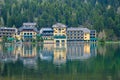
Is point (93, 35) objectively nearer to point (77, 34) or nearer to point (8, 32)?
point (77, 34)

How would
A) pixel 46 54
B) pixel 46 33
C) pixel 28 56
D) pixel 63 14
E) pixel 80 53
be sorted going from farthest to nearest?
pixel 63 14
pixel 46 33
pixel 80 53
pixel 46 54
pixel 28 56

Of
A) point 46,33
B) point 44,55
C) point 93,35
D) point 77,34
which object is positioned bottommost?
point 44,55

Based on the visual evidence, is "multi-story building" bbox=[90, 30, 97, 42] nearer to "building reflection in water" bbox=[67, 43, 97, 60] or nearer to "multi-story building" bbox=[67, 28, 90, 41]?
"multi-story building" bbox=[67, 28, 90, 41]

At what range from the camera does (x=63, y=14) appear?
99875 mm

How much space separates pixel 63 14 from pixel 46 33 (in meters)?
14.5

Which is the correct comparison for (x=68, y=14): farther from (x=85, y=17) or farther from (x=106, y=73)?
(x=106, y=73)

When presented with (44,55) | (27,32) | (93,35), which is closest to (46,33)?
(27,32)

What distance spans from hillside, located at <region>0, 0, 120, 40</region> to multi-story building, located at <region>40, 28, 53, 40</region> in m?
6.43

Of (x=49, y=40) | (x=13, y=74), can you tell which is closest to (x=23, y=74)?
(x=13, y=74)

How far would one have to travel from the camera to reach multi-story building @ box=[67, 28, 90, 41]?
89162mm

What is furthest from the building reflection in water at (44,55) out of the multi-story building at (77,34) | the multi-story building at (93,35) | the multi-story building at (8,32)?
the multi-story building at (93,35)

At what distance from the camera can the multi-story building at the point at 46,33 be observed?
3442 inches

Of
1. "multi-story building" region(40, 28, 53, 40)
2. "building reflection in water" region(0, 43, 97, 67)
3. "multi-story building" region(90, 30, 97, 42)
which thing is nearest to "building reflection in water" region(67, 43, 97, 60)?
"building reflection in water" region(0, 43, 97, 67)

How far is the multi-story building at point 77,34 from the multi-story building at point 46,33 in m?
4.90
